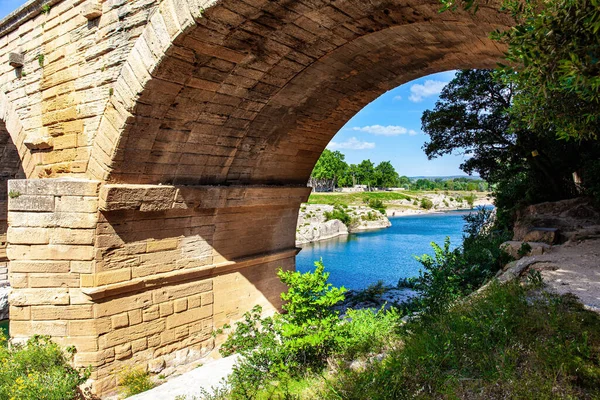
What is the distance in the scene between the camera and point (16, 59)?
585cm

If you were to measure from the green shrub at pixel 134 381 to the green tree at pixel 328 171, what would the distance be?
164 ft

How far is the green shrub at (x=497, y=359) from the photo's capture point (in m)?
2.54

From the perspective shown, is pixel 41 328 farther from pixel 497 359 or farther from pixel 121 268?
pixel 497 359

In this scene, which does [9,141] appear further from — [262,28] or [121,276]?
[262,28]

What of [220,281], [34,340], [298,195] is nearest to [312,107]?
[298,195]

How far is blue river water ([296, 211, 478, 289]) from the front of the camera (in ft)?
51.0

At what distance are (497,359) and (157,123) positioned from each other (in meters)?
4.43

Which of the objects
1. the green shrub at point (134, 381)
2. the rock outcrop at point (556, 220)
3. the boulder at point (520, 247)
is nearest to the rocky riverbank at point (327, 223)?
the rock outcrop at point (556, 220)

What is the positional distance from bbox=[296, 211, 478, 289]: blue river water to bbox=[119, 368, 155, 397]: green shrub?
22.0 feet

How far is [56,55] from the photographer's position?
5387 mm

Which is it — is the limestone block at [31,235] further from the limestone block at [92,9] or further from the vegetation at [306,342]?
the vegetation at [306,342]

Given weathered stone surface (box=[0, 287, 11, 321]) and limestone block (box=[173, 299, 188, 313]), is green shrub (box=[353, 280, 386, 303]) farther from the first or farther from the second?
weathered stone surface (box=[0, 287, 11, 321])

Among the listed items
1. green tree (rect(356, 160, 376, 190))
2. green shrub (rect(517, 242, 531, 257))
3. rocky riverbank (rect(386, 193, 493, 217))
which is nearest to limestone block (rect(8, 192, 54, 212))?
green shrub (rect(517, 242, 531, 257))

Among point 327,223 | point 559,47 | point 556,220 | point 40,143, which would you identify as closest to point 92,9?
point 40,143
